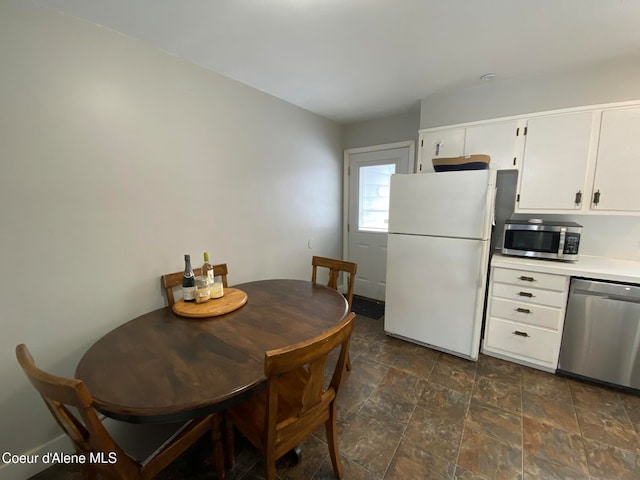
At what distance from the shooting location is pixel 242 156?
2.32m

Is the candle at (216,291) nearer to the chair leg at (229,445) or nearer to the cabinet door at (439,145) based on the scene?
the chair leg at (229,445)

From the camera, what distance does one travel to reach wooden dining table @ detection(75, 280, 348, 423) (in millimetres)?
876

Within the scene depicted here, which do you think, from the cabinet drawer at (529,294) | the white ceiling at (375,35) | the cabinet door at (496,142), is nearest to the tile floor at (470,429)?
the cabinet drawer at (529,294)

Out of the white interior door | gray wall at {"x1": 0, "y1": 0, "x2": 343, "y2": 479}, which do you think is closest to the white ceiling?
gray wall at {"x1": 0, "y1": 0, "x2": 343, "y2": 479}

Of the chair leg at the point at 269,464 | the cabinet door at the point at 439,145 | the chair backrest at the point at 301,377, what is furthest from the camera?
the cabinet door at the point at 439,145

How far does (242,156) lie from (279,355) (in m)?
1.94

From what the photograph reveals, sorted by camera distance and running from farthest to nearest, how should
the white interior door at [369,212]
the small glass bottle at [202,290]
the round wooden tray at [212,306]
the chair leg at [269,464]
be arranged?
A: the white interior door at [369,212], the small glass bottle at [202,290], the round wooden tray at [212,306], the chair leg at [269,464]

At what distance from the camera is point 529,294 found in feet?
6.94

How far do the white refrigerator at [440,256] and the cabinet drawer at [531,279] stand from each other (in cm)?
19

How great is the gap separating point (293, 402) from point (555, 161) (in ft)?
8.78

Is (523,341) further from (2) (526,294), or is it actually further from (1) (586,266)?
(1) (586,266)

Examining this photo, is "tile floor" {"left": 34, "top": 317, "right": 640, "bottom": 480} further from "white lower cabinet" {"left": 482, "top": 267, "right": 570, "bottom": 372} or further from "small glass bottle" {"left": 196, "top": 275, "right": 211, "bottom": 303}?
"small glass bottle" {"left": 196, "top": 275, "right": 211, "bottom": 303}

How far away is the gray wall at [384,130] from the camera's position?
9.99 ft

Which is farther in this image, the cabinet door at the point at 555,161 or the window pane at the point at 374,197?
the window pane at the point at 374,197
